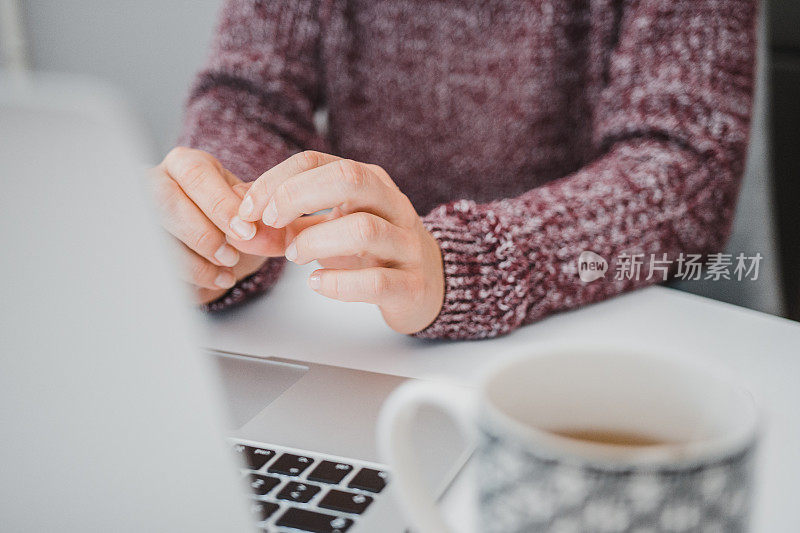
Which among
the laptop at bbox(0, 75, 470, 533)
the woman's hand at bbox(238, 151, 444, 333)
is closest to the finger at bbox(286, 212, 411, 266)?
the woman's hand at bbox(238, 151, 444, 333)

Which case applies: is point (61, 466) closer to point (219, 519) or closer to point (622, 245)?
point (219, 519)

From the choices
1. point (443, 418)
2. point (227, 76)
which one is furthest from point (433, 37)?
point (443, 418)

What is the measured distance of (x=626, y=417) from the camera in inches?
4.3

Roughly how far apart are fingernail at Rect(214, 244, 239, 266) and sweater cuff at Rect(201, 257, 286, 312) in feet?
0.10

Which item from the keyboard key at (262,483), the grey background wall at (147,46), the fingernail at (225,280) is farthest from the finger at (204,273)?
the grey background wall at (147,46)

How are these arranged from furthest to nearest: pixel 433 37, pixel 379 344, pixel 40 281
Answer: pixel 433 37
pixel 379 344
pixel 40 281

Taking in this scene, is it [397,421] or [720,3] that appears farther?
[720,3]

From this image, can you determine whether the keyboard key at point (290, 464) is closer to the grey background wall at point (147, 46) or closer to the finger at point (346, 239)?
the finger at point (346, 239)

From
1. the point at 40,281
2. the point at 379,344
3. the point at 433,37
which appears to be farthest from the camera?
the point at 433,37

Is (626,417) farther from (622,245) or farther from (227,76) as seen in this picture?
(227,76)

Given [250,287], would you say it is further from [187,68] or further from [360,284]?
[187,68]

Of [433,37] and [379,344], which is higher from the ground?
[433,37]

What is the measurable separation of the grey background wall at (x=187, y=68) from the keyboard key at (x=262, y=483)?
8.3 inches

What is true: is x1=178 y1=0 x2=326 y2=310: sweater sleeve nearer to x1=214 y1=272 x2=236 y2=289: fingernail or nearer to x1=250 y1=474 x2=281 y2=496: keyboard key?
x1=214 y1=272 x2=236 y2=289: fingernail
